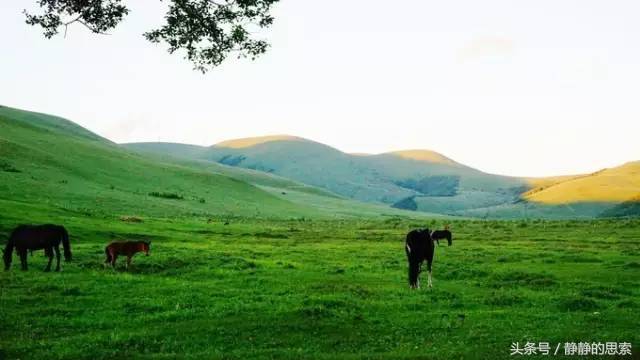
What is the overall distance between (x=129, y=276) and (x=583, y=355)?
62.4 feet

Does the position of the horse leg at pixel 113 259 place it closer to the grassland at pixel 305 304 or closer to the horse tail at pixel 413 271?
the grassland at pixel 305 304

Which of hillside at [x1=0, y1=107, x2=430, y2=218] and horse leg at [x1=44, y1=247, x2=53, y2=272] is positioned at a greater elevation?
hillside at [x1=0, y1=107, x2=430, y2=218]

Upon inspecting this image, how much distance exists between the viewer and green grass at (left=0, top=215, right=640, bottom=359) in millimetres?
16141

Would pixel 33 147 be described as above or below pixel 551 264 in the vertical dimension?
above

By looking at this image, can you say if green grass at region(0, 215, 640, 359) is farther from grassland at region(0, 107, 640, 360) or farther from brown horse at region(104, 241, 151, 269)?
brown horse at region(104, 241, 151, 269)

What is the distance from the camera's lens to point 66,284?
24672 millimetres

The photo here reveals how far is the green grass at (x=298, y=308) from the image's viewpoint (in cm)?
1614

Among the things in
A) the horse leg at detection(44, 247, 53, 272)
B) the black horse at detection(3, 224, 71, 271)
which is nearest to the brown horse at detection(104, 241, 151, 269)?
the black horse at detection(3, 224, 71, 271)

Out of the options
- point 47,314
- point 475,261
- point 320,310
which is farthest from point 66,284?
point 475,261

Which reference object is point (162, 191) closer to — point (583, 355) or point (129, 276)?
point (129, 276)

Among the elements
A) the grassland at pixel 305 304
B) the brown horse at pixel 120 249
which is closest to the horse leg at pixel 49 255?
the grassland at pixel 305 304

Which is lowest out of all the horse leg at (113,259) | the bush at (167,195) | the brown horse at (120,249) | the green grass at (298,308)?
the green grass at (298,308)

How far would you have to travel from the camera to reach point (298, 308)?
20.2 m

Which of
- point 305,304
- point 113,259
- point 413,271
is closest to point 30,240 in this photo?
point 113,259
